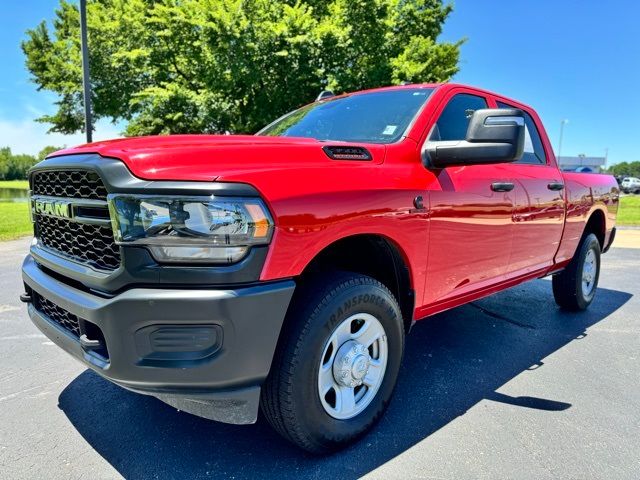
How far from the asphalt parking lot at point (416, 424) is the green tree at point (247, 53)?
10689 mm

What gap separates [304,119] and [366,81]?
10680 mm

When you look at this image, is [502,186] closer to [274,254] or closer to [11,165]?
[274,254]

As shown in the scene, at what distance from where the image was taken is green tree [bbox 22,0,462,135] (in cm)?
1270

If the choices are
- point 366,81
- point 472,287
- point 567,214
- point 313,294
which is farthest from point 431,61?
point 313,294

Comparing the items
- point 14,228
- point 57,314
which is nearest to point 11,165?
point 14,228

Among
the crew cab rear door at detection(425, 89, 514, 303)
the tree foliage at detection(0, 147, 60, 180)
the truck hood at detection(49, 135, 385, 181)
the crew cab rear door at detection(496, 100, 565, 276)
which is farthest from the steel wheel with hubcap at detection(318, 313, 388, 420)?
the tree foliage at detection(0, 147, 60, 180)

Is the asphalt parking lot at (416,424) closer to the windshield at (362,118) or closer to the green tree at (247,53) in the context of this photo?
the windshield at (362,118)

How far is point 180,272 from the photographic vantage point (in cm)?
173

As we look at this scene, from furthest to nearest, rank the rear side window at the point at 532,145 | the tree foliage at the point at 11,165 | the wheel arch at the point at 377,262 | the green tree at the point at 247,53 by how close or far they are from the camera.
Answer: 1. the tree foliage at the point at 11,165
2. the green tree at the point at 247,53
3. the rear side window at the point at 532,145
4. the wheel arch at the point at 377,262

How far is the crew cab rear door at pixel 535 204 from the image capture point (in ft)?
11.4

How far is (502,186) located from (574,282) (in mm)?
2227

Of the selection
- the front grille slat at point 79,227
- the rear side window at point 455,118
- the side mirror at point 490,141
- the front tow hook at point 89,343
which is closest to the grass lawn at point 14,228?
the front grille slat at point 79,227

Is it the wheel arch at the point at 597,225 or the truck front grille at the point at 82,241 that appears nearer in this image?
the truck front grille at the point at 82,241

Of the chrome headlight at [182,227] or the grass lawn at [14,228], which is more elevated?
the chrome headlight at [182,227]
